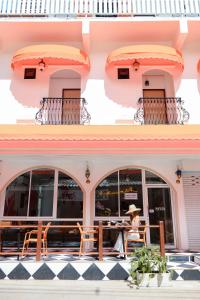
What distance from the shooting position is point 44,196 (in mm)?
12711

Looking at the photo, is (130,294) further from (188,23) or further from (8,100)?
(188,23)

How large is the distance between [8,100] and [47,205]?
5525 mm

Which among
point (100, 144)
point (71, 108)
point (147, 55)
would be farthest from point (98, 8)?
point (100, 144)

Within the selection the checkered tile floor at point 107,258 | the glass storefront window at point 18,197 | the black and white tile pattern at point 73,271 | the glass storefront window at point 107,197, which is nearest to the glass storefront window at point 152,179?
the glass storefront window at point 107,197

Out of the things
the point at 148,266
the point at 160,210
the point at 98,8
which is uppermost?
the point at 98,8

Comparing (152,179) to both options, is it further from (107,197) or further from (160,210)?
(107,197)

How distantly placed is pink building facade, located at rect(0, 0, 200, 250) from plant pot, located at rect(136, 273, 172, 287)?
4.29m

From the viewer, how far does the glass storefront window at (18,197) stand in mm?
12602

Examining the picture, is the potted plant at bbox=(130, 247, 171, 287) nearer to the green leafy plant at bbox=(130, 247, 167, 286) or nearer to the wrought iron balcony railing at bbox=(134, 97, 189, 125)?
the green leafy plant at bbox=(130, 247, 167, 286)

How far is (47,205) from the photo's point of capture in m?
12.6

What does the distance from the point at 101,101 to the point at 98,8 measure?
4.79 m

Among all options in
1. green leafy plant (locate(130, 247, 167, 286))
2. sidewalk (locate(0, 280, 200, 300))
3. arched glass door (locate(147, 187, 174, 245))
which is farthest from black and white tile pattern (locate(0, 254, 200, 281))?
arched glass door (locate(147, 187, 174, 245))

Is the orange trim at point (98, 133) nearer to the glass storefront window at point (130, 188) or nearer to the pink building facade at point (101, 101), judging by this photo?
the pink building facade at point (101, 101)

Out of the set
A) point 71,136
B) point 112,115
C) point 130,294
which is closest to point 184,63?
point 112,115
